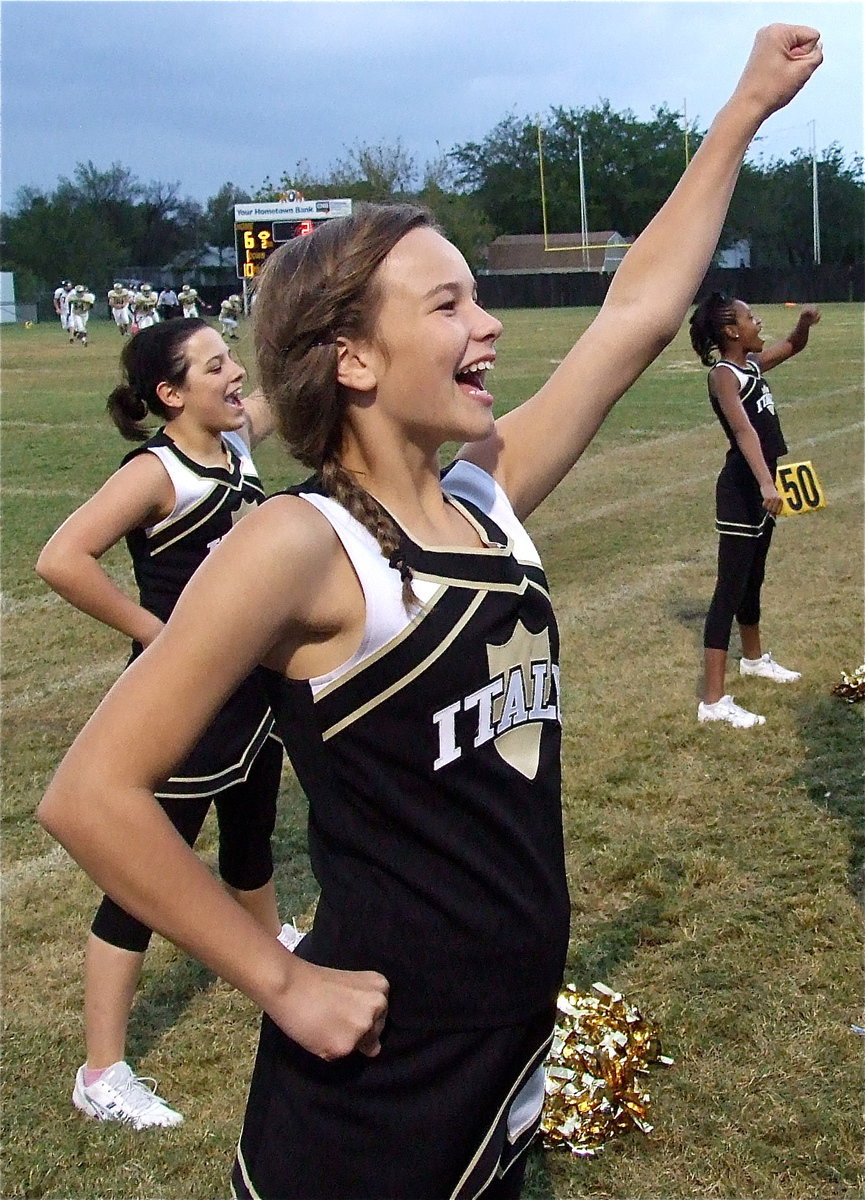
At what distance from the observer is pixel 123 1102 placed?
324 centimetres

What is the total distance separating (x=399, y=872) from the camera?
1.62m

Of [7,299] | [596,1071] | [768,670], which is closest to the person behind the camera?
[596,1071]

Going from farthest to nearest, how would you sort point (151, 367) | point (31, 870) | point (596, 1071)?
point (31, 870) < point (151, 367) < point (596, 1071)

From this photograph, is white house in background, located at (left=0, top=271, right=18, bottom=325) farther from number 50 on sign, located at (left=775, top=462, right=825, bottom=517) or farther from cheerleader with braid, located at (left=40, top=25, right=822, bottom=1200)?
cheerleader with braid, located at (left=40, top=25, right=822, bottom=1200)

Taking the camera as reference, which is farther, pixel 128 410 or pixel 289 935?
pixel 289 935

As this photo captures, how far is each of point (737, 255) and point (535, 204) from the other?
13.2 m

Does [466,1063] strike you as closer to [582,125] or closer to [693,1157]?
[693,1157]

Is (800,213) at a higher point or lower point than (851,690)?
higher

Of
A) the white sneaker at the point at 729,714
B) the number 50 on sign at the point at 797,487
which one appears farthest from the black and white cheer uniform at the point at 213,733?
the number 50 on sign at the point at 797,487

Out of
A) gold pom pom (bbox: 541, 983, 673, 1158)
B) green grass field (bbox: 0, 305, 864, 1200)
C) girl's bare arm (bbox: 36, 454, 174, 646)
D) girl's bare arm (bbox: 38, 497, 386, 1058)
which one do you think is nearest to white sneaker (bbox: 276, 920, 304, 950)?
green grass field (bbox: 0, 305, 864, 1200)

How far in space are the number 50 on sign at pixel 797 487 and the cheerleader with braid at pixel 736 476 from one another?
0.55ft

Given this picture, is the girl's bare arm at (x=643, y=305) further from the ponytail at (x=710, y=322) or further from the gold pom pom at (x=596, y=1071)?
the ponytail at (x=710, y=322)

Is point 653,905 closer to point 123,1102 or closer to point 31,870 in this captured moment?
point 123,1102

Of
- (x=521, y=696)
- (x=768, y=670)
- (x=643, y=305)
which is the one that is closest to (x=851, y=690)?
(x=768, y=670)
